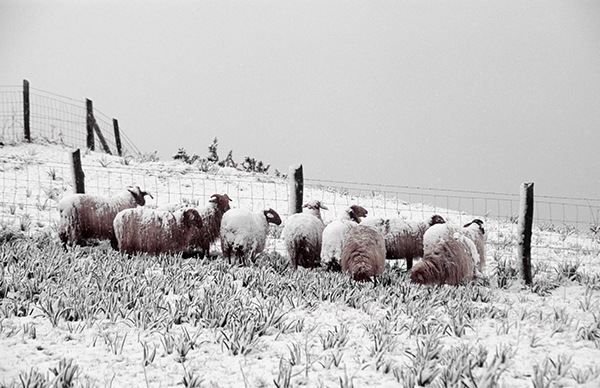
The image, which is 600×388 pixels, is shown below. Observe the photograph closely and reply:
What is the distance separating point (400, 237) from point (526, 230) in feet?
6.48

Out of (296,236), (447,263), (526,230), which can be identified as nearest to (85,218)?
(296,236)

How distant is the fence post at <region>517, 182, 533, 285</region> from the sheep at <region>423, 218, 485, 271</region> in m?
0.58

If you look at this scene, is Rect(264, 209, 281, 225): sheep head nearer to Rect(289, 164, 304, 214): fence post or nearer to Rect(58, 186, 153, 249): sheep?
Rect(289, 164, 304, 214): fence post

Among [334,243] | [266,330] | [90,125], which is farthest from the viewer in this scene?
[90,125]

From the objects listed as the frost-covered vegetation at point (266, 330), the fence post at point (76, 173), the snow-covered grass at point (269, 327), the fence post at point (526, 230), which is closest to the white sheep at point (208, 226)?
the snow-covered grass at point (269, 327)

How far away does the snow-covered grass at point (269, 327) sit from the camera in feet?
8.57

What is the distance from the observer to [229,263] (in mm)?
5945

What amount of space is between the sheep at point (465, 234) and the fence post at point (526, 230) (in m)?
0.58

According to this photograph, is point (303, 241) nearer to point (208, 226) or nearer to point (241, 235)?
point (241, 235)

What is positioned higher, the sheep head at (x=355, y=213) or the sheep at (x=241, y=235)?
the sheep head at (x=355, y=213)

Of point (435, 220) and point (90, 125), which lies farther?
point (90, 125)

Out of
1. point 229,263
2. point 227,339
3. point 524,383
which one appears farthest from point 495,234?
point 227,339

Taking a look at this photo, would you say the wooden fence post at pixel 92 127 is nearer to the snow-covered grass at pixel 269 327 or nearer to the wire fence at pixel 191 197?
the wire fence at pixel 191 197

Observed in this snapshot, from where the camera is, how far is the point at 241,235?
5992 mm
